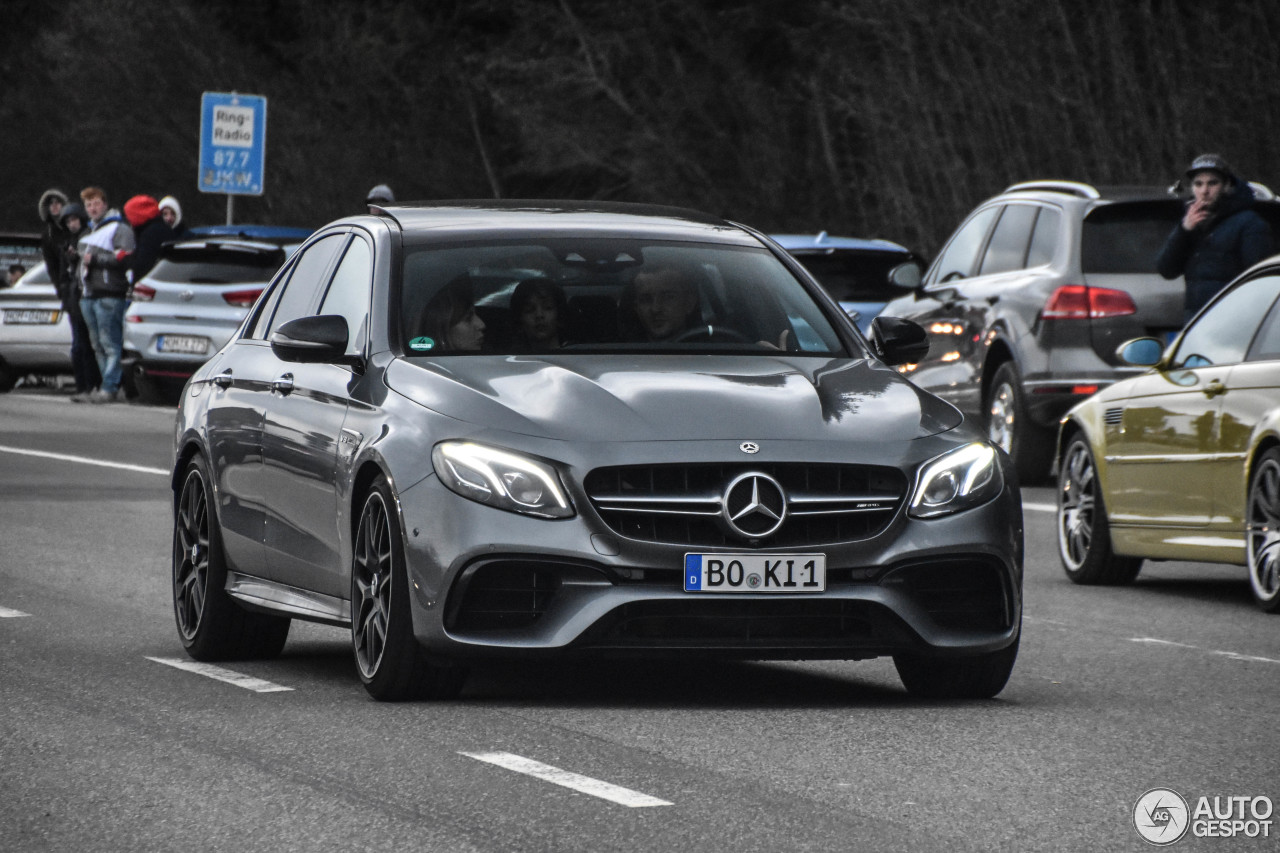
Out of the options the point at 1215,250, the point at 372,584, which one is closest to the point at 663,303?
the point at 372,584

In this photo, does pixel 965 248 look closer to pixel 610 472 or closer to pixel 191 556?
pixel 191 556

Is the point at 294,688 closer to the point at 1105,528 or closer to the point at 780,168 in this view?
the point at 1105,528

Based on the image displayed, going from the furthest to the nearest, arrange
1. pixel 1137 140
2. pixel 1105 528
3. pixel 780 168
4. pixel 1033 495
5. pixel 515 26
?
pixel 515 26
pixel 780 168
pixel 1137 140
pixel 1033 495
pixel 1105 528

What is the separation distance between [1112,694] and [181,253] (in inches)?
812

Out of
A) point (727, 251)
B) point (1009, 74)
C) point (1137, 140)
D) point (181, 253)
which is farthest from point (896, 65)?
point (727, 251)

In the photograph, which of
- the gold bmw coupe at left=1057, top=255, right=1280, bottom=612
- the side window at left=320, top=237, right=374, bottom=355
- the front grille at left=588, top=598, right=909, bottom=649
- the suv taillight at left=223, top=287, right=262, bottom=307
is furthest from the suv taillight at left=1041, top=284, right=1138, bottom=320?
the suv taillight at left=223, top=287, right=262, bottom=307

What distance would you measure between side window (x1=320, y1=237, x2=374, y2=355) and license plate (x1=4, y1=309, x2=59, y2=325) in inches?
913

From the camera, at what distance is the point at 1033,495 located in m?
17.0

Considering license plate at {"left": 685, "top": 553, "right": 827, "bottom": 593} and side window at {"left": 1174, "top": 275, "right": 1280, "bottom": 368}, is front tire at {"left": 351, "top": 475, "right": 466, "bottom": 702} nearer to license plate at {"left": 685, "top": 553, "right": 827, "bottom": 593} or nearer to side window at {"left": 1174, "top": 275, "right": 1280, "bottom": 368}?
license plate at {"left": 685, "top": 553, "right": 827, "bottom": 593}

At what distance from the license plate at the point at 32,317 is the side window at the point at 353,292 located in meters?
23.2

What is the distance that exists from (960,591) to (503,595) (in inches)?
52.6

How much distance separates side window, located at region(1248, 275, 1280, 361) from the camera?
11.5 m

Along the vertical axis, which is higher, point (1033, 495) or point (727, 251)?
point (727, 251)

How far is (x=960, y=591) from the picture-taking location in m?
7.90
